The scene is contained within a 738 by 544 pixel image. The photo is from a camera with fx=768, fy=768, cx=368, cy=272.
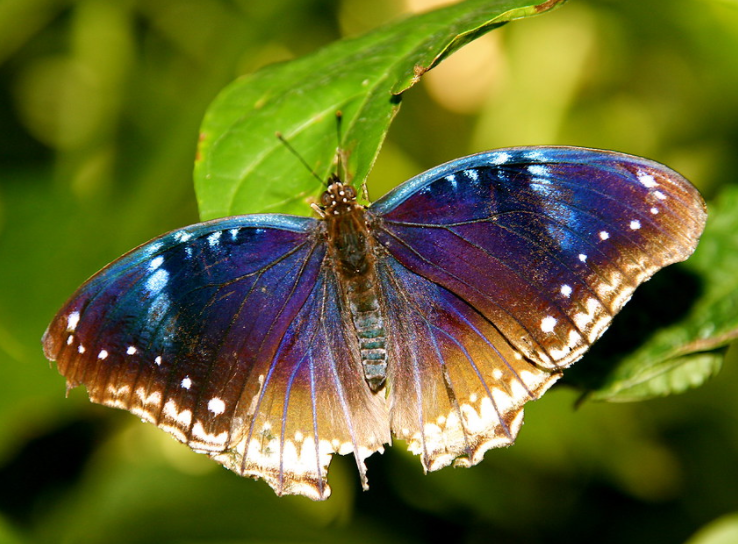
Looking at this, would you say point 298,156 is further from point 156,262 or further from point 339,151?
point 156,262

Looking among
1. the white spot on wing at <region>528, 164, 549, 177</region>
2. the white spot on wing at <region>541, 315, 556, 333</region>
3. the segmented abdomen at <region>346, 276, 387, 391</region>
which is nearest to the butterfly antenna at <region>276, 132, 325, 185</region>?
the segmented abdomen at <region>346, 276, 387, 391</region>

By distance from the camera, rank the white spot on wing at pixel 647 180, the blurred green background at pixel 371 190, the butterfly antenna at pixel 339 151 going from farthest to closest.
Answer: the blurred green background at pixel 371 190, the butterfly antenna at pixel 339 151, the white spot on wing at pixel 647 180

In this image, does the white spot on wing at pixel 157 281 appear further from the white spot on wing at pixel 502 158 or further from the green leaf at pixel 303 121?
the white spot on wing at pixel 502 158

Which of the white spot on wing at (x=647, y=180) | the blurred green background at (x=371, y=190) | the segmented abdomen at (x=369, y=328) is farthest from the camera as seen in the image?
the blurred green background at (x=371, y=190)

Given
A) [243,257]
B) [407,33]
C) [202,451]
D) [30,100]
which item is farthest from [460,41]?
[30,100]

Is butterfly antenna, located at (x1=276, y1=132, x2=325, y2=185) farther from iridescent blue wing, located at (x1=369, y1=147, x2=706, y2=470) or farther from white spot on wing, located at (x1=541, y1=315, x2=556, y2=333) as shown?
white spot on wing, located at (x1=541, y1=315, x2=556, y2=333)

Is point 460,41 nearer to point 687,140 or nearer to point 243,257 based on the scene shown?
point 243,257

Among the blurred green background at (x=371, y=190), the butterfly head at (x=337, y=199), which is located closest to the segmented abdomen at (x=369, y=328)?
the butterfly head at (x=337, y=199)
